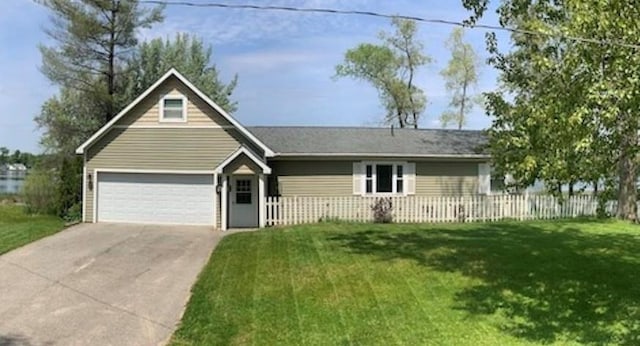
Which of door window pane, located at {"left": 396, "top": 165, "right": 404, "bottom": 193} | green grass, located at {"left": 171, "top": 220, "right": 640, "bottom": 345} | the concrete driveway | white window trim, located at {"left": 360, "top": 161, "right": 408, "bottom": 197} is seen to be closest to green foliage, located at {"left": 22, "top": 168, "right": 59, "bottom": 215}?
the concrete driveway

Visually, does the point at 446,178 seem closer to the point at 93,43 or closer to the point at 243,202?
the point at 243,202

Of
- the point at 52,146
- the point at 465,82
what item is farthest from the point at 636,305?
the point at 465,82

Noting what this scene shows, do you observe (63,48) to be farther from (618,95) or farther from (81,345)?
(618,95)

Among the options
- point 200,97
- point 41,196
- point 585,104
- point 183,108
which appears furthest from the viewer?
point 41,196

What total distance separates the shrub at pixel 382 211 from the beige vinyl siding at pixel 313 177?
5.18 ft

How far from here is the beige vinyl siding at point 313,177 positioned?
930 inches

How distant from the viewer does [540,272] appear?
39.6 feet

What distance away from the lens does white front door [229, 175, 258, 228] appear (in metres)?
21.7

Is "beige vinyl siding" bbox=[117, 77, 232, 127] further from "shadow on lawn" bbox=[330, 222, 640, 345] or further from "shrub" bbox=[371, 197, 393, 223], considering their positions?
"shadow on lawn" bbox=[330, 222, 640, 345]

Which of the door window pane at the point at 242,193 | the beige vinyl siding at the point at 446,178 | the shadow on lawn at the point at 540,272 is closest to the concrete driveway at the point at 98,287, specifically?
the door window pane at the point at 242,193

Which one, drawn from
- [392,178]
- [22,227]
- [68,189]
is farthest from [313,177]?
[22,227]

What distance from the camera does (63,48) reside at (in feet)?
97.5

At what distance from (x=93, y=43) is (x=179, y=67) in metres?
7.19

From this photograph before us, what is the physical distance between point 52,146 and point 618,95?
2989 centimetres
